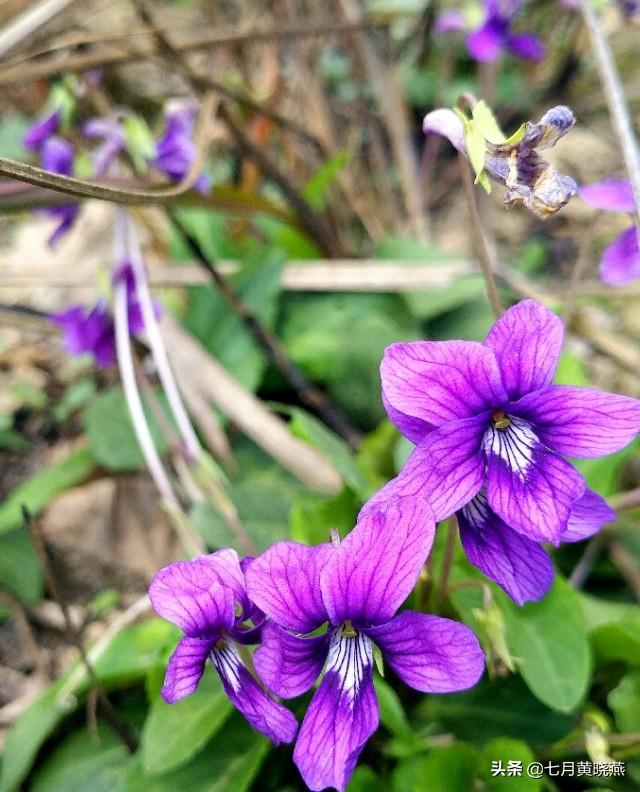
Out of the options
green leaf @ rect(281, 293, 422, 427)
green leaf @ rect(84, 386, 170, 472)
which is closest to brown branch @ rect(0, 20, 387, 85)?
green leaf @ rect(281, 293, 422, 427)

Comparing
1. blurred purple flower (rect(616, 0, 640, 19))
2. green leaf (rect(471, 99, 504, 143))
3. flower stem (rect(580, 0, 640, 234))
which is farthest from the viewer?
blurred purple flower (rect(616, 0, 640, 19))

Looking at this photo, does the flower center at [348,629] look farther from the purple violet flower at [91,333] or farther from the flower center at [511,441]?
the purple violet flower at [91,333]

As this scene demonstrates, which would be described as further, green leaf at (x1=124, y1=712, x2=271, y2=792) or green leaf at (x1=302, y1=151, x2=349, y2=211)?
green leaf at (x1=302, y1=151, x2=349, y2=211)

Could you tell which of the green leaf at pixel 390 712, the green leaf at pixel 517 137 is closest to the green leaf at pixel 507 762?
the green leaf at pixel 390 712

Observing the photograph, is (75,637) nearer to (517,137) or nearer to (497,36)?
(517,137)

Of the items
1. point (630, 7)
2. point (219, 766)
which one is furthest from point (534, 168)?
point (630, 7)

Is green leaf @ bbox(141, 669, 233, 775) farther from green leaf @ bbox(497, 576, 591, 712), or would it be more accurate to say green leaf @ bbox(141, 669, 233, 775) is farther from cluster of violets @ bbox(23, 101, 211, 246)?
cluster of violets @ bbox(23, 101, 211, 246)
